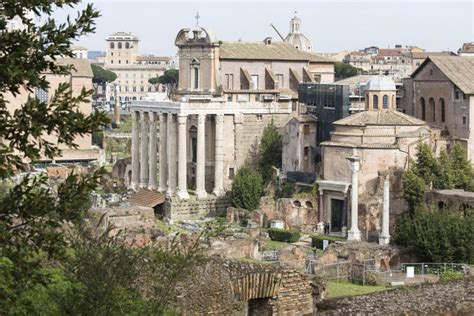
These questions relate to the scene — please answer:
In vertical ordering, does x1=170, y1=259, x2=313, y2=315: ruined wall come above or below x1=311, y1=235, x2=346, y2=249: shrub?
above

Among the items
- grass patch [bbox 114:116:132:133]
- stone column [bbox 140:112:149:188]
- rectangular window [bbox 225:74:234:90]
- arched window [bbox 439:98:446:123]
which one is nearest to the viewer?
arched window [bbox 439:98:446:123]

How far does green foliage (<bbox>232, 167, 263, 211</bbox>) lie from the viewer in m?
40.8

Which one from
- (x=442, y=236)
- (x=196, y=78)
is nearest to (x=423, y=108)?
(x=196, y=78)

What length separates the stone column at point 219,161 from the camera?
43.2m

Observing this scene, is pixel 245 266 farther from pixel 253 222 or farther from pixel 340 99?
pixel 340 99

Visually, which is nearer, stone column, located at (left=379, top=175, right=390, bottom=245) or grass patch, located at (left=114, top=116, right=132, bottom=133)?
stone column, located at (left=379, top=175, right=390, bottom=245)

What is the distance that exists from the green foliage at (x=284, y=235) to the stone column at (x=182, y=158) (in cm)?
773

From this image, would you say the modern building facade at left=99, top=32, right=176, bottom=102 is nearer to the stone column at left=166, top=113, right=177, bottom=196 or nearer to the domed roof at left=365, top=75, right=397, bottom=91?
the stone column at left=166, top=113, right=177, bottom=196

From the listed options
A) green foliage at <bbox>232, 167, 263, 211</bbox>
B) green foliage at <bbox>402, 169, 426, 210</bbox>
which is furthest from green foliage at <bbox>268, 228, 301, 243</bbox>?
green foliage at <bbox>232, 167, 263, 211</bbox>

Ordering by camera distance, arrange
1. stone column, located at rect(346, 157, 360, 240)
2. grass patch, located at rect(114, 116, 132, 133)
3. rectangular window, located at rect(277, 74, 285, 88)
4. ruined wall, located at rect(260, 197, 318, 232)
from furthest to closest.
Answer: grass patch, located at rect(114, 116, 132, 133)
rectangular window, located at rect(277, 74, 285, 88)
ruined wall, located at rect(260, 197, 318, 232)
stone column, located at rect(346, 157, 360, 240)

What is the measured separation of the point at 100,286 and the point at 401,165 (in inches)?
1017

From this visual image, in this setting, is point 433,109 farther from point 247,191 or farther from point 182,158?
point 182,158

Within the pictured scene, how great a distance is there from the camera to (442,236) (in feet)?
92.3

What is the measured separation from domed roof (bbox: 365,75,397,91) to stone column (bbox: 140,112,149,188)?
1217 cm
